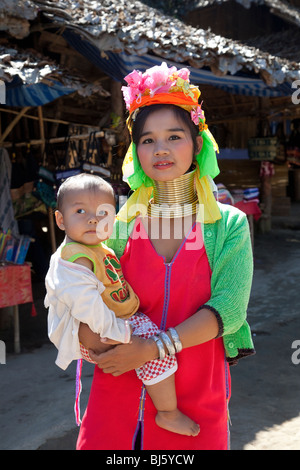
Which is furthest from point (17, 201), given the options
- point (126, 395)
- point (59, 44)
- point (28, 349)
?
point (126, 395)

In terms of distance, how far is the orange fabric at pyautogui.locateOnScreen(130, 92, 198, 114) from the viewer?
1.67m

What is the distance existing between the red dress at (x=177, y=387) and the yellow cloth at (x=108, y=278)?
79 millimetres

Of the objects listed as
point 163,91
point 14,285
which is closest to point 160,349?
point 163,91

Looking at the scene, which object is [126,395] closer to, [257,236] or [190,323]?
[190,323]

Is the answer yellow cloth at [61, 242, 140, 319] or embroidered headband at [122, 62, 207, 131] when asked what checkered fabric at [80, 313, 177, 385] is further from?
embroidered headband at [122, 62, 207, 131]

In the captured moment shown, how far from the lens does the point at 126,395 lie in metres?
1.65

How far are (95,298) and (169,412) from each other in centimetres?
44

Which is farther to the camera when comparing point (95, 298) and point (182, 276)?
point (182, 276)

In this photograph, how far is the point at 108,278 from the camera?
1.59m

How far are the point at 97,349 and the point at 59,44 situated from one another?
6.05 m

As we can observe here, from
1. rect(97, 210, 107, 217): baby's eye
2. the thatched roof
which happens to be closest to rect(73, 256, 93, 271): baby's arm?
rect(97, 210, 107, 217): baby's eye

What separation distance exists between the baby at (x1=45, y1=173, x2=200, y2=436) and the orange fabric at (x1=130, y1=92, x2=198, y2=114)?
0.32 metres

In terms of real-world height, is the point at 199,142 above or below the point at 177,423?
above

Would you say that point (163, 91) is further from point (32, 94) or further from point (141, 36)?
point (141, 36)
